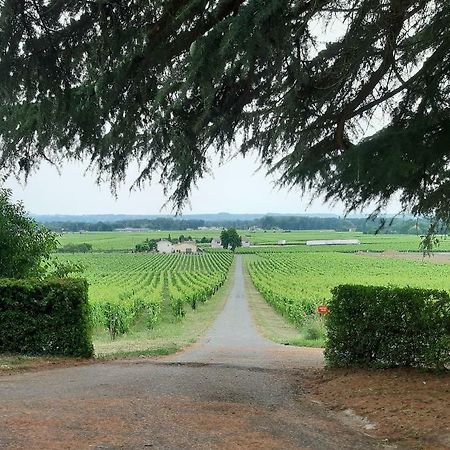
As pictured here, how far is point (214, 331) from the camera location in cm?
3012

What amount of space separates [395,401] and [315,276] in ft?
220

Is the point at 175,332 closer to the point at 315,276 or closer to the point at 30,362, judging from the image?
the point at 30,362

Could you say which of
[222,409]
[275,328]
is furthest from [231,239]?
[222,409]

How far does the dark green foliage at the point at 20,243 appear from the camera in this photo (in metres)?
12.7

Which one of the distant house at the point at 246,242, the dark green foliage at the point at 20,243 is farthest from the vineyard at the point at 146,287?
the distant house at the point at 246,242

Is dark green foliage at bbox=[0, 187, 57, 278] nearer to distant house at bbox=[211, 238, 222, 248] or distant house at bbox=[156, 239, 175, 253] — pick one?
distant house at bbox=[156, 239, 175, 253]

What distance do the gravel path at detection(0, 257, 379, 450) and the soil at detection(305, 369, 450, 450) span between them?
293 millimetres

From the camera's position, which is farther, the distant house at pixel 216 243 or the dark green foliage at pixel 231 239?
the distant house at pixel 216 243

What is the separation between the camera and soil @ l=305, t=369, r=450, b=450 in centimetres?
520

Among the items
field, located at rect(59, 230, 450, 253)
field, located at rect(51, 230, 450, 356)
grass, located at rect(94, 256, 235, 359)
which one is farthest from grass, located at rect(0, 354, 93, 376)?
field, located at rect(59, 230, 450, 253)

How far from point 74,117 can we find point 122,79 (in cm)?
60

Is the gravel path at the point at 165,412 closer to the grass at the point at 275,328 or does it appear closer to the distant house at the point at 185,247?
→ the grass at the point at 275,328

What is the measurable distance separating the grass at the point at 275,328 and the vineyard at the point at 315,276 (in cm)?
72

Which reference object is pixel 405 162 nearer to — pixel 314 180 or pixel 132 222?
pixel 314 180
